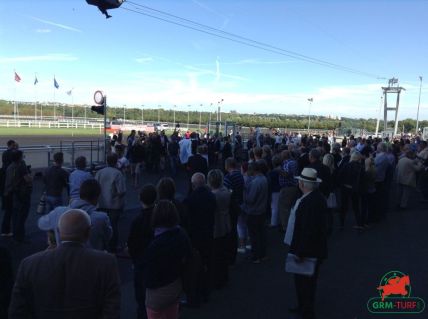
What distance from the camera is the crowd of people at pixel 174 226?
97.9 inches

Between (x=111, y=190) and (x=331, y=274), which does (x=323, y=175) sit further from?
(x=111, y=190)

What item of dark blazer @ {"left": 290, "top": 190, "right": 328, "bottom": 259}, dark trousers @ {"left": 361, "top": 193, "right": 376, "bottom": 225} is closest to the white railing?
dark trousers @ {"left": 361, "top": 193, "right": 376, "bottom": 225}

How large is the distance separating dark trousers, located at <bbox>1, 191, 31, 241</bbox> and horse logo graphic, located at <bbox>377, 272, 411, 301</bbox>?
21.4 feet

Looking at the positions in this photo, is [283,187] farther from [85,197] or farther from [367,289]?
[85,197]

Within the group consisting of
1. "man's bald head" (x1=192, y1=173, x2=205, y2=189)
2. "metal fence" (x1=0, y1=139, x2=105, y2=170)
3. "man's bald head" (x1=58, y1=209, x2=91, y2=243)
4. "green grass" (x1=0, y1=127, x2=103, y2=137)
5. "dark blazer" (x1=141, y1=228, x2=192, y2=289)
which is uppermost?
"man's bald head" (x1=58, y1=209, x2=91, y2=243)

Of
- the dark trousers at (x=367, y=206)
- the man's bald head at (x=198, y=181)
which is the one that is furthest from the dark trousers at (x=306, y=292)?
the dark trousers at (x=367, y=206)

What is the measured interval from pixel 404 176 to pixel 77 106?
357 feet

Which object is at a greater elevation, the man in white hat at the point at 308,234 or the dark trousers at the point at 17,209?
the man in white hat at the point at 308,234

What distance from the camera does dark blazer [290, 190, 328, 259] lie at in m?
4.68

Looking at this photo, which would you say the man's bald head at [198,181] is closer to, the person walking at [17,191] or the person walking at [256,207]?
the person walking at [256,207]

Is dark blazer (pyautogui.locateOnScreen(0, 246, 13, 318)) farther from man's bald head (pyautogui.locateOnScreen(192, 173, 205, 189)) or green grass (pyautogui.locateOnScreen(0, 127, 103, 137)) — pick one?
green grass (pyautogui.locateOnScreen(0, 127, 103, 137))

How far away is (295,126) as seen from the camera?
75312 millimetres

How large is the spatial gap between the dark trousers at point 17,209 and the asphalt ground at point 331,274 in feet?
0.94

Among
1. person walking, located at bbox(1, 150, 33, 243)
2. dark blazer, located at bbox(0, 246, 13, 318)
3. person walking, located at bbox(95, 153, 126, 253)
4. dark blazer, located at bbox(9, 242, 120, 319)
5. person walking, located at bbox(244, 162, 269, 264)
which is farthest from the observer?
person walking, located at bbox(1, 150, 33, 243)
